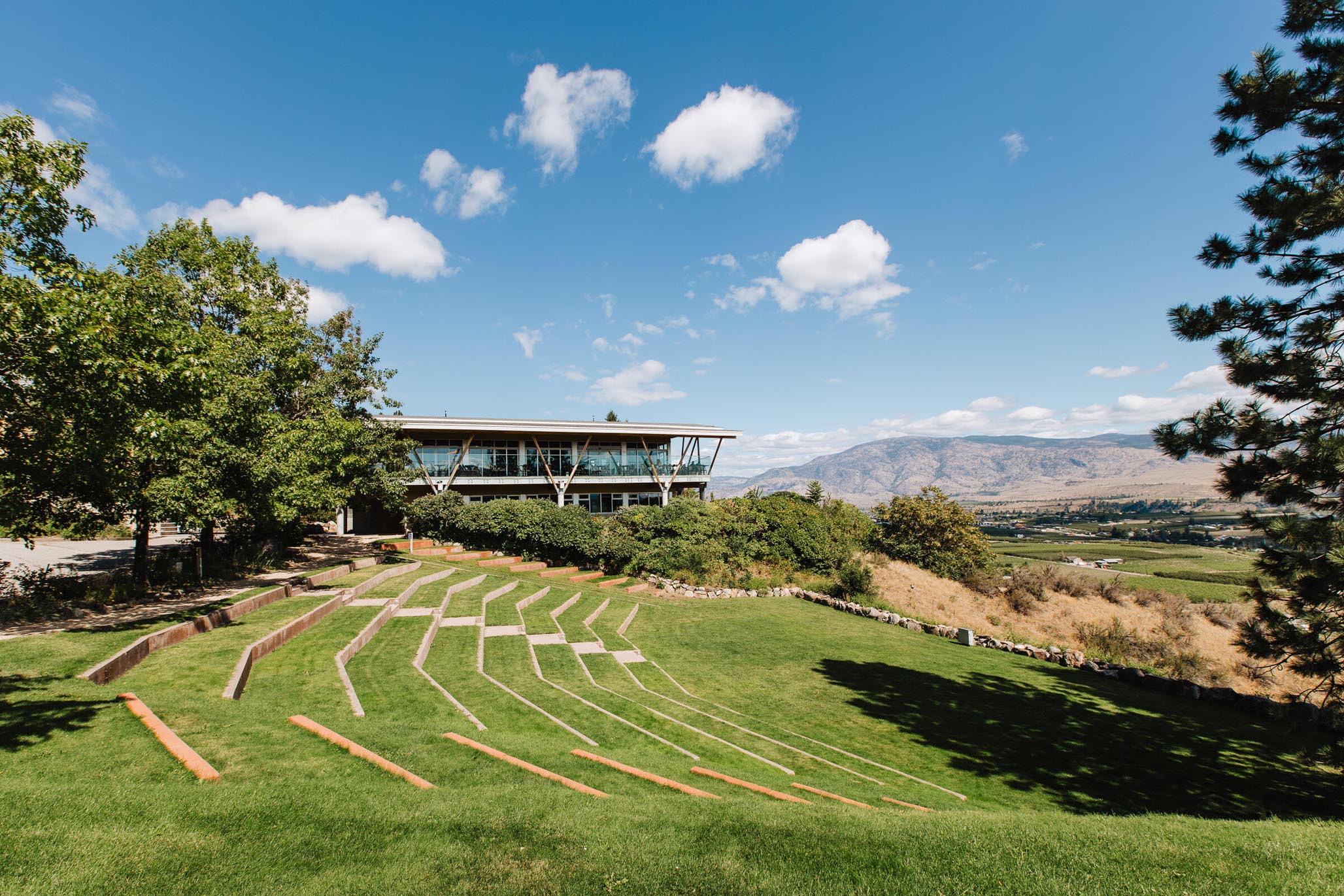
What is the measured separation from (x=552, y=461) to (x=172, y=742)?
93.9 feet

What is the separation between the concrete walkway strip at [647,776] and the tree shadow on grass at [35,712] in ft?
17.8

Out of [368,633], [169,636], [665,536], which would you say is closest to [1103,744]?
[368,633]

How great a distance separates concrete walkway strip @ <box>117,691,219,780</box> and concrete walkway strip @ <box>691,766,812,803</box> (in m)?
5.21

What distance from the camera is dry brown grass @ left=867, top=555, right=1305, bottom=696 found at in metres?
16.3

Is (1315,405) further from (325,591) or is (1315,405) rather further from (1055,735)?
(325,591)

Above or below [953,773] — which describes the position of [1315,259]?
above

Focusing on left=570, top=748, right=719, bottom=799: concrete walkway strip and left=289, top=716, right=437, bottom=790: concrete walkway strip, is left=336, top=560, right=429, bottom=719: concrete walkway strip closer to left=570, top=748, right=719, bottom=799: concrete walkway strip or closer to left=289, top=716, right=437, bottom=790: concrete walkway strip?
left=289, top=716, right=437, bottom=790: concrete walkway strip

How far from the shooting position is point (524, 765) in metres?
6.09

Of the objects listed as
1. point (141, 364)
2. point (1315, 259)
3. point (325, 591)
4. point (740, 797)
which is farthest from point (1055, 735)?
point (325, 591)

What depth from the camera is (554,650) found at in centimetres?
1205

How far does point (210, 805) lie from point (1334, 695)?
11964 millimetres

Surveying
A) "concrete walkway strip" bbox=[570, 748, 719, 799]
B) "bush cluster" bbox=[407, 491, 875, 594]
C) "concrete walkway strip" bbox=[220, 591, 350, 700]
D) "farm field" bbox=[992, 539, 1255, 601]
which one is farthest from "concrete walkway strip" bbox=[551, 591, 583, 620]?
"farm field" bbox=[992, 539, 1255, 601]

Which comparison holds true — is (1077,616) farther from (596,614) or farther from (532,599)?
(532,599)

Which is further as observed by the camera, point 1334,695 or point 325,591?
point 325,591
